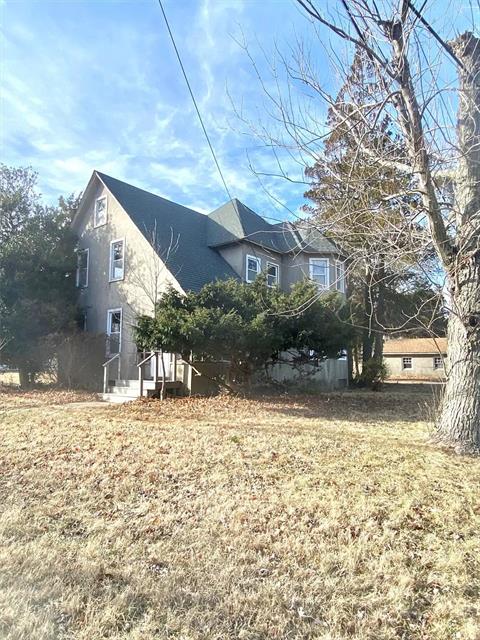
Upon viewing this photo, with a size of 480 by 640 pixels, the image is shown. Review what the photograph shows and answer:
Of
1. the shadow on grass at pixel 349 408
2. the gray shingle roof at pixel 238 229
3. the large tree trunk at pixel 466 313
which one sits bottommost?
the shadow on grass at pixel 349 408

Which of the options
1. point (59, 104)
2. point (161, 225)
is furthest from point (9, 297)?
point (59, 104)

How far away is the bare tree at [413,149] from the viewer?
561 centimetres

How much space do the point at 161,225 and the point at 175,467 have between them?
44.5 feet

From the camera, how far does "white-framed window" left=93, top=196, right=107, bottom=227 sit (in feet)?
60.1

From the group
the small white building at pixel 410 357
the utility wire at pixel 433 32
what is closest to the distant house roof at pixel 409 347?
the small white building at pixel 410 357

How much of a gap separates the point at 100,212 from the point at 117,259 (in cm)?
251

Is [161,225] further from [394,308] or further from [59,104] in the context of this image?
[394,308]

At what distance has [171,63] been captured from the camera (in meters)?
8.42

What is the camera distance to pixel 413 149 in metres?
6.05

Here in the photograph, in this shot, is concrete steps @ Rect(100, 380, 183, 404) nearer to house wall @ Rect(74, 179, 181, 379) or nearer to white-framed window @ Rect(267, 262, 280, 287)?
house wall @ Rect(74, 179, 181, 379)

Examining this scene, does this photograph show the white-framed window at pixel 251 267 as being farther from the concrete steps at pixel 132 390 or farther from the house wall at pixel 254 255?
the concrete steps at pixel 132 390

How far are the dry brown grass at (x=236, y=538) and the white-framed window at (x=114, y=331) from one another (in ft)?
32.1

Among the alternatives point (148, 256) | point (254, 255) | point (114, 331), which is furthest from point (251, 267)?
point (114, 331)

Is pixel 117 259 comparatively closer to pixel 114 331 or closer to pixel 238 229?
pixel 114 331
